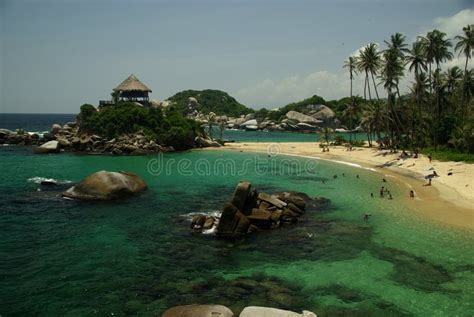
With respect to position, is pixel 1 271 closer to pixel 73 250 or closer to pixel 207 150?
pixel 73 250

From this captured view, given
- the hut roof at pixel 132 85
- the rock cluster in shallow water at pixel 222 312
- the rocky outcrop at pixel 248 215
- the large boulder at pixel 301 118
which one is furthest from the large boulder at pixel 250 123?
the rock cluster in shallow water at pixel 222 312

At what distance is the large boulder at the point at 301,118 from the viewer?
559ft

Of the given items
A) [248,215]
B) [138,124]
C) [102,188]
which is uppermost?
[138,124]

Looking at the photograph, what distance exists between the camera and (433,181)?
46875 millimetres

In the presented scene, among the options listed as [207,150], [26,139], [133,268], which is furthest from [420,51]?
[26,139]

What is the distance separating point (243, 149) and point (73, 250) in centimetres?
6657

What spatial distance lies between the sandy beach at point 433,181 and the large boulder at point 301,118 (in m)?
91.8

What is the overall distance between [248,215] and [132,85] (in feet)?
252

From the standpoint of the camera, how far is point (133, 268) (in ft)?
71.0

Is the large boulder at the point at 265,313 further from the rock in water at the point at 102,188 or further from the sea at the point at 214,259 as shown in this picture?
the rock in water at the point at 102,188

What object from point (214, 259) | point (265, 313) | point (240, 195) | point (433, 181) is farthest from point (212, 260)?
point (433, 181)

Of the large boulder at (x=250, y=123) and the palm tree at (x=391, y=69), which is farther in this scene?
the large boulder at (x=250, y=123)

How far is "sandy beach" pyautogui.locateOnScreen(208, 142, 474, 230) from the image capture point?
33250mm

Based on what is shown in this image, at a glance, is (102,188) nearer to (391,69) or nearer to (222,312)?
(222,312)
